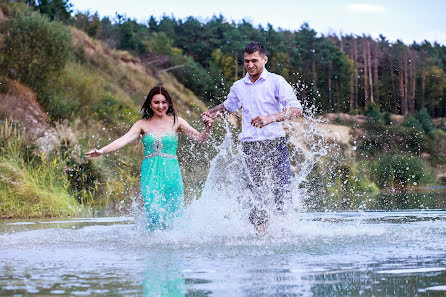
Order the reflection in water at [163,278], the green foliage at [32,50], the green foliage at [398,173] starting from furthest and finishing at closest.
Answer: the green foliage at [32,50], the green foliage at [398,173], the reflection in water at [163,278]

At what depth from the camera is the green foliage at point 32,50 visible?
2803 centimetres

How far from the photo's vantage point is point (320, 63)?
5381 centimetres

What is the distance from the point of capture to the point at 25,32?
28.3m

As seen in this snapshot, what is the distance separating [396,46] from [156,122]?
4636 cm

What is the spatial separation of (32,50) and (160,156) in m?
20.3

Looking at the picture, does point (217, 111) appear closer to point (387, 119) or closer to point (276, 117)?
point (276, 117)

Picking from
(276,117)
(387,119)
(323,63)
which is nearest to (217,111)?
(276,117)

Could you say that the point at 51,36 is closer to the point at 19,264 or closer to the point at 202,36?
the point at 19,264

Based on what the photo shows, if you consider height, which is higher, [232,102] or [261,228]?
[232,102]

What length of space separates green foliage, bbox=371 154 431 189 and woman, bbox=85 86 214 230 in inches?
633

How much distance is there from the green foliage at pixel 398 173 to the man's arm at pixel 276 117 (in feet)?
54.3

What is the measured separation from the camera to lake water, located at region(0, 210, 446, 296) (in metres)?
4.89

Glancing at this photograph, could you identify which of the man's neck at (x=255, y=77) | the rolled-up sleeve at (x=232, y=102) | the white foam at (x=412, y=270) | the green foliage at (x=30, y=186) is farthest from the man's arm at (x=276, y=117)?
the green foliage at (x=30, y=186)

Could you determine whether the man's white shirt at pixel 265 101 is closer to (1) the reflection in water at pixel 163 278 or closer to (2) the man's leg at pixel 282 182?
(2) the man's leg at pixel 282 182
